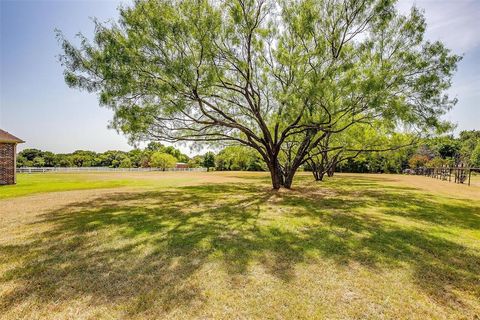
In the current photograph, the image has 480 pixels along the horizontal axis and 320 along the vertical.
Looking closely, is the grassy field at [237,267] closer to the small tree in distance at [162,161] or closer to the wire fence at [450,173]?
the wire fence at [450,173]

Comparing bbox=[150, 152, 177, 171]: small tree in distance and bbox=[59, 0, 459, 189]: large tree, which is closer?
bbox=[59, 0, 459, 189]: large tree

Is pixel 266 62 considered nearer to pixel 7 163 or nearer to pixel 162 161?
pixel 7 163

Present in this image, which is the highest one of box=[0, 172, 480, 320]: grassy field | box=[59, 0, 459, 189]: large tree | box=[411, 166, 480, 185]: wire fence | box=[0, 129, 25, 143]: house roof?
A: box=[59, 0, 459, 189]: large tree

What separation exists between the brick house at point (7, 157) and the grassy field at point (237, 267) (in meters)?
13.6

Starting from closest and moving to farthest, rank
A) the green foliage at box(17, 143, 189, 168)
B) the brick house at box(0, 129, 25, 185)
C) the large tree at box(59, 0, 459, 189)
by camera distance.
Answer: the large tree at box(59, 0, 459, 189) < the brick house at box(0, 129, 25, 185) < the green foliage at box(17, 143, 189, 168)

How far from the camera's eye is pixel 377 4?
10633mm

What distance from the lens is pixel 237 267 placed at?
411cm

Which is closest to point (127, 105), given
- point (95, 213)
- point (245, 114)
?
point (95, 213)

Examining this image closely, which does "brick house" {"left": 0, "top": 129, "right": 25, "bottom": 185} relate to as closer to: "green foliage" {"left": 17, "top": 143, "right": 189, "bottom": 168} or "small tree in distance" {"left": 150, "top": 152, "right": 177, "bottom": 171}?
"small tree in distance" {"left": 150, "top": 152, "right": 177, "bottom": 171}

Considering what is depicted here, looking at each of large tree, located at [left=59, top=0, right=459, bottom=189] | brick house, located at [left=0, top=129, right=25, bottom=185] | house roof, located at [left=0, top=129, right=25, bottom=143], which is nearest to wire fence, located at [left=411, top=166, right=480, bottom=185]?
large tree, located at [left=59, top=0, right=459, bottom=189]

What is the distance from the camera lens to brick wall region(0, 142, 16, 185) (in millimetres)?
17562

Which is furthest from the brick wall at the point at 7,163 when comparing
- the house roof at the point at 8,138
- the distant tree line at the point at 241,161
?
the distant tree line at the point at 241,161

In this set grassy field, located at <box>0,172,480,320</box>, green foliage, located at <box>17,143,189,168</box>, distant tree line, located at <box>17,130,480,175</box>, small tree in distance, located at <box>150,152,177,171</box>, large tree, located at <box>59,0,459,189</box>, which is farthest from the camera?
green foliage, located at <box>17,143,189,168</box>

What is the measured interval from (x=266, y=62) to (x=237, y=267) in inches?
465
